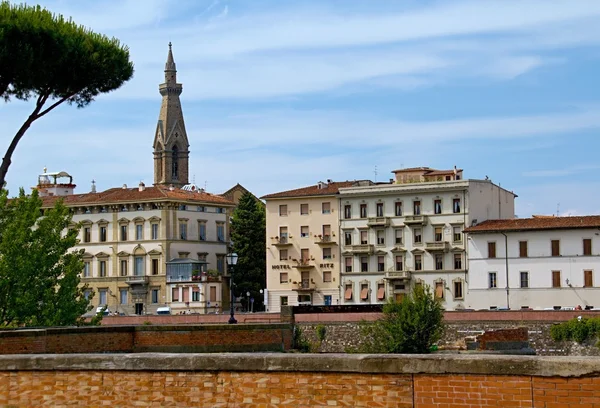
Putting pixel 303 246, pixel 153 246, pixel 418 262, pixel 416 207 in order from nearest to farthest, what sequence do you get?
pixel 418 262 < pixel 416 207 < pixel 303 246 < pixel 153 246

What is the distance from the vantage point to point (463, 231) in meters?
80.8

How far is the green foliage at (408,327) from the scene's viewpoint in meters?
55.7

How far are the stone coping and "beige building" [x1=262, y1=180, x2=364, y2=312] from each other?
7347 cm

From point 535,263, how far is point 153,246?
3244 centimetres

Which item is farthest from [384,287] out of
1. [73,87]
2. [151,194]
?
[73,87]

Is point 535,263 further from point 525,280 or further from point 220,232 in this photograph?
point 220,232

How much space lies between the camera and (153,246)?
93.2m

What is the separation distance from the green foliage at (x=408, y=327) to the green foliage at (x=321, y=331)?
8995 millimetres

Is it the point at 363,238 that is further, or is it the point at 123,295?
the point at 123,295

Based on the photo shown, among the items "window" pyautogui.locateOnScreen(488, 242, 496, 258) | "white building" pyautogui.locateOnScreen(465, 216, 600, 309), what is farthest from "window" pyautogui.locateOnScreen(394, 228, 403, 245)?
"window" pyautogui.locateOnScreen(488, 242, 496, 258)

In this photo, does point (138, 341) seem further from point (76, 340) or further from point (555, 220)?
point (555, 220)

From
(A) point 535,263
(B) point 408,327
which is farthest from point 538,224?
(B) point 408,327

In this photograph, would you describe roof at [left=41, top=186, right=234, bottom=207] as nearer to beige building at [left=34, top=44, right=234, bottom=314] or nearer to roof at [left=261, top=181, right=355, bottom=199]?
beige building at [left=34, top=44, right=234, bottom=314]

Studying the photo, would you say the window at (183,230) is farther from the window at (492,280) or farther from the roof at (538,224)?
the window at (492,280)
